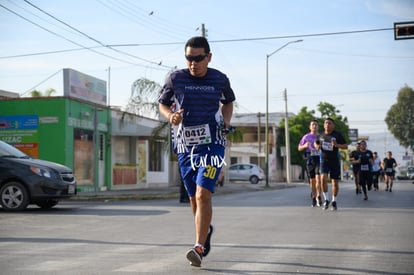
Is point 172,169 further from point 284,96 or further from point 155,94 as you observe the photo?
point 284,96

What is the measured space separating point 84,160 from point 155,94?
167 inches

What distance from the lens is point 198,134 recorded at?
6.50 metres

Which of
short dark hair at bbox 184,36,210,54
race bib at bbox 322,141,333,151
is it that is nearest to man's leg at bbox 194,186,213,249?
short dark hair at bbox 184,36,210,54

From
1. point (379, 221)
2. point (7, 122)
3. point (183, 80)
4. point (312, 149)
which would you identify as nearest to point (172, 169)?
point (7, 122)

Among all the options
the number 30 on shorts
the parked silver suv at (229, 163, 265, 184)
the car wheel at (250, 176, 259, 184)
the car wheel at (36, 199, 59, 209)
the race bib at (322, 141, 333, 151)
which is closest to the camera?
the number 30 on shorts

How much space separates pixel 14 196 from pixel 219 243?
23.7ft

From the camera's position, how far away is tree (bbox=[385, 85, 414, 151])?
87562 millimetres

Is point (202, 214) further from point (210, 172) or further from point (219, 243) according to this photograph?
point (219, 243)

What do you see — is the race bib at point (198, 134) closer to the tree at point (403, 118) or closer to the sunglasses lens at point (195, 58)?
the sunglasses lens at point (195, 58)

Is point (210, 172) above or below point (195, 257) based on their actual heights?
above

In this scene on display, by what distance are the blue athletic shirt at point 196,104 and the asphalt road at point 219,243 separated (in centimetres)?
121

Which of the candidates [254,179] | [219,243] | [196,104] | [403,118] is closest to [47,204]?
[219,243]

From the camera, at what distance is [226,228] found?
32.8 ft

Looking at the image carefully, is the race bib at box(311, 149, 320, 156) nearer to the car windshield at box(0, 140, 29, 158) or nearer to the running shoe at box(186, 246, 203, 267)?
the car windshield at box(0, 140, 29, 158)
